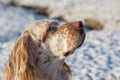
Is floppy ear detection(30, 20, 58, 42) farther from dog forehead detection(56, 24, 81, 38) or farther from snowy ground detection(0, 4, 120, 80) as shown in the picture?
snowy ground detection(0, 4, 120, 80)

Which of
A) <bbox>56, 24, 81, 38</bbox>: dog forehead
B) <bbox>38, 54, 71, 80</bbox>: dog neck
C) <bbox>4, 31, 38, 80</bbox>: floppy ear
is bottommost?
<bbox>38, 54, 71, 80</bbox>: dog neck

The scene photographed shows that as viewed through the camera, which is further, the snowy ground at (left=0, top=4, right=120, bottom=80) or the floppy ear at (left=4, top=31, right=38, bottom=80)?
the snowy ground at (left=0, top=4, right=120, bottom=80)

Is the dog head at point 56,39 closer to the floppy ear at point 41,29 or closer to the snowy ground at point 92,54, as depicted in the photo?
the floppy ear at point 41,29

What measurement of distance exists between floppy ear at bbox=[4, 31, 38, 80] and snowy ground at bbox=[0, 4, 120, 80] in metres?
1.67

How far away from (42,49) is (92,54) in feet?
10.6

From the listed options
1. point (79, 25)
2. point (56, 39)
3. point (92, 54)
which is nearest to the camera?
point (79, 25)

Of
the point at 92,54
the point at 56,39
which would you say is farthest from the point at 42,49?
the point at 92,54

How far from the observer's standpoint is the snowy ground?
20.1 ft

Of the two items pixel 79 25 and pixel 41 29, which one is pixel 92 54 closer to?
pixel 41 29

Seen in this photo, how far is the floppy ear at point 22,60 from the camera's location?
3.58 meters

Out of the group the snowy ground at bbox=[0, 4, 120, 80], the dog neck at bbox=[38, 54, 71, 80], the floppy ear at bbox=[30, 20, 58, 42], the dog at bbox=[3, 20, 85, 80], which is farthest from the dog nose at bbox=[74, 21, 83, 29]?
the snowy ground at bbox=[0, 4, 120, 80]

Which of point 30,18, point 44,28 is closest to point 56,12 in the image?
point 30,18

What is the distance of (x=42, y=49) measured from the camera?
146 inches

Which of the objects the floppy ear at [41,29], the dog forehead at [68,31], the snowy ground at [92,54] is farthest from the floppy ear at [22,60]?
the snowy ground at [92,54]
